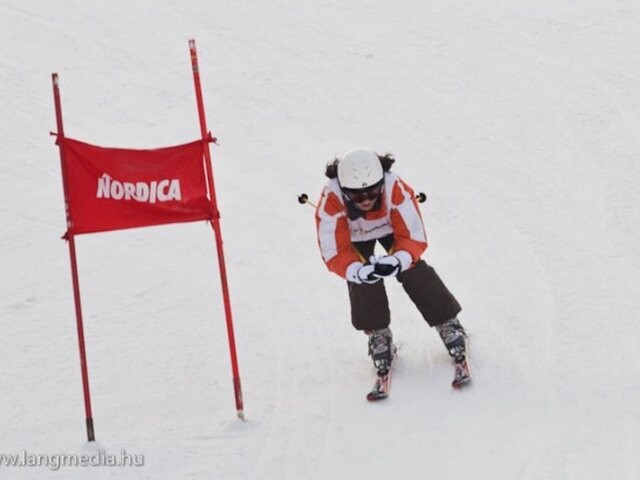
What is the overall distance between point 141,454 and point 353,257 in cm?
175

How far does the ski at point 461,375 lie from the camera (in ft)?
24.4

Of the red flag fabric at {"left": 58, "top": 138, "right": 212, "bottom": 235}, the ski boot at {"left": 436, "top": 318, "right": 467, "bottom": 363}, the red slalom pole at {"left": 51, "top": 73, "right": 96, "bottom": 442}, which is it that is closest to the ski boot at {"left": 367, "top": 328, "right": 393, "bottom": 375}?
the ski boot at {"left": 436, "top": 318, "right": 467, "bottom": 363}

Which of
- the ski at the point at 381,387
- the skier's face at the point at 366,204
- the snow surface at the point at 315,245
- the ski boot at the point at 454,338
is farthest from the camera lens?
the ski boot at the point at 454,338

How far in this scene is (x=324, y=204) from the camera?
738cm

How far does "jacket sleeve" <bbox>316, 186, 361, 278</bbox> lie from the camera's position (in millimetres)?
7348

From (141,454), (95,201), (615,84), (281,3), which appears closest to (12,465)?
(141,454)

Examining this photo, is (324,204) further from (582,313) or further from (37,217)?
(37,217)

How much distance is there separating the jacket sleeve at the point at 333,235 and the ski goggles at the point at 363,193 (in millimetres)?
103

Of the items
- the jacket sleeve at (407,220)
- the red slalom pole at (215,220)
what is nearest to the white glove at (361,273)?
the jacket sleeve at (407,220)

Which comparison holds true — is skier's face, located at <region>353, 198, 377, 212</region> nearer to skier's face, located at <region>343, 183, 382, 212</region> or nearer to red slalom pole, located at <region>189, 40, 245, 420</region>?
skier's face, located at <region>343, 183, 382, 212</region>

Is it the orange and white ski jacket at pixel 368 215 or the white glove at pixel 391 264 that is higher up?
the orange and white ski jacket at pixel 368 215

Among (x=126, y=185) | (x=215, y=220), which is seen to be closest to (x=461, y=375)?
(x=215, y=220)

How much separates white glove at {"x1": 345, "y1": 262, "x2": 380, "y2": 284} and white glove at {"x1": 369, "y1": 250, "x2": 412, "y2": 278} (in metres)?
0.03

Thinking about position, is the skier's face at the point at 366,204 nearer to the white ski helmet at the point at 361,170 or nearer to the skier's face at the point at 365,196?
the skier's face at the point at 365,196
